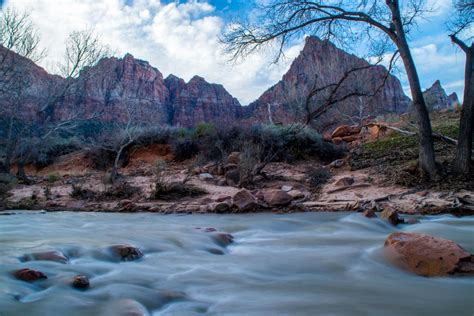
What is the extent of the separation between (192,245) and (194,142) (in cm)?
1068

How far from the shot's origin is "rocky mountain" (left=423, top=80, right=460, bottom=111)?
26.6 meters

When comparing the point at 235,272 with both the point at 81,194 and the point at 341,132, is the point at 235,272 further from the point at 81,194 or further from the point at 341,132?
the point at 341,132

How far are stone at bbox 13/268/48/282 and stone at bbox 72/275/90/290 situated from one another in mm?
298

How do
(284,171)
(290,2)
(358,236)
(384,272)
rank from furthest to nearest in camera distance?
(284,171) < (290,2) < (358,236) < (384,272)

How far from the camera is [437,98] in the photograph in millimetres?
31125

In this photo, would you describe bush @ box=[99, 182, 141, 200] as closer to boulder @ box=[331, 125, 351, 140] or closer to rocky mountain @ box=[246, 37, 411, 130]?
rocky mountain @ box=[246, 37, 411, 130]

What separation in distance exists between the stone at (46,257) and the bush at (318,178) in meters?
6.17

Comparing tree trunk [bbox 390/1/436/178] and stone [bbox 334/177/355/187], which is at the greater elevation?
tree trunk [bbox 390/1/436/178]

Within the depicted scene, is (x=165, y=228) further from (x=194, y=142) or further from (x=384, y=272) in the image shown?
Result: (x=194, y=142)

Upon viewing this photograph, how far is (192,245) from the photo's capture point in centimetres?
501

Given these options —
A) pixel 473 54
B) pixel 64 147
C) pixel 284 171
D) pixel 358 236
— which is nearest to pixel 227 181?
pixel 284 171

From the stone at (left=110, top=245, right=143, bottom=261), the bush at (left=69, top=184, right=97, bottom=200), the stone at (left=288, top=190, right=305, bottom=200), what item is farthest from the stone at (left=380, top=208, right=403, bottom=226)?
the bush at (left=69, top=184, right=97, bottom=200)

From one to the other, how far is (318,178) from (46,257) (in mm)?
6764

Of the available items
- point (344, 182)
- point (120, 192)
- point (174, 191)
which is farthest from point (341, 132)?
point (120, 192)
